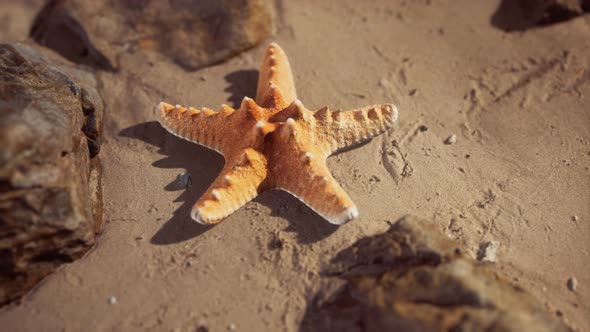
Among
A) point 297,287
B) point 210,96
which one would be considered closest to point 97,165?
point 210,96

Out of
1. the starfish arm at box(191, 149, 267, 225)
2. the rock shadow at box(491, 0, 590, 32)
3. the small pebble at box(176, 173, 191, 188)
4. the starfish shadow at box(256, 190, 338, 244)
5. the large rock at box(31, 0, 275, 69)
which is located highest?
the rock shadow at box(491, 0, 590, 32)

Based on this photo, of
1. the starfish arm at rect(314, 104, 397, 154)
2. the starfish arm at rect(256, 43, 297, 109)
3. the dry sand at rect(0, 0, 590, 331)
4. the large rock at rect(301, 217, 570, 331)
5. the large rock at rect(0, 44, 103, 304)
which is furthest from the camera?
the starfish arm at rect(256, 43, 297, 109)

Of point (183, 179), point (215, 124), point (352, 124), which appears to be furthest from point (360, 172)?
point (183, 179)

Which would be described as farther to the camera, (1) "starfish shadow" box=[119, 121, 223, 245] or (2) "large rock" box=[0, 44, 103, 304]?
(1) "starfish shadow" box=[119, 121, 223, 245]

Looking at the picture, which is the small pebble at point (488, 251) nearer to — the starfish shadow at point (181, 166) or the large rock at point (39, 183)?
the starfish shadow at point (181, 166)

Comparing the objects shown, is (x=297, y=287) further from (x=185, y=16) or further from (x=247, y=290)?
(x=185, y=16)

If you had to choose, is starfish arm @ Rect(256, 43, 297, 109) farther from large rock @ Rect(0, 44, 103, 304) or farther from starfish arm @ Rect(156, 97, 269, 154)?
large rock @ Rect(0, 44, 103, 304)

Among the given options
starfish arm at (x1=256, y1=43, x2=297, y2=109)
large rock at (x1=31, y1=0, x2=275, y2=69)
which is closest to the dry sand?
large rock at (x1=31, y1=0, x2=275, y2=69)

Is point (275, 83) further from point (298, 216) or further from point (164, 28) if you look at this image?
point (164, 28)

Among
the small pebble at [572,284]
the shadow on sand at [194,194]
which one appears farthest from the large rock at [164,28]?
the small pebble at [572,284]
